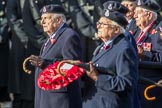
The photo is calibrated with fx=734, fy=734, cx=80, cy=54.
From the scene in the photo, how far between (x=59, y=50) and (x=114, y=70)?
1.10 metres

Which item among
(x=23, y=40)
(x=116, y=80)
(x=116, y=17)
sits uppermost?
(x=116, y=17)

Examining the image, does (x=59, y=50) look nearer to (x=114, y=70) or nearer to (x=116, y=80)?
(x=114, y=70)

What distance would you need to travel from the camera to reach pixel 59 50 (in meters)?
7.26

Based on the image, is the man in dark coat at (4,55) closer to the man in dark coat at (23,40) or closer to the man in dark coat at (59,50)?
the man in dark coat at (23,40)

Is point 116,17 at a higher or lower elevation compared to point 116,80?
higher

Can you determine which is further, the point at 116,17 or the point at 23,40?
the point at 23,40

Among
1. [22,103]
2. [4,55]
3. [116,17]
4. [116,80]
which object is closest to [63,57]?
[116,17]

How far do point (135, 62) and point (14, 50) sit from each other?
480cm

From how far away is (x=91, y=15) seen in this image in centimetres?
1097

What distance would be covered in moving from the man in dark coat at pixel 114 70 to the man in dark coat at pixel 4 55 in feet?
14.3

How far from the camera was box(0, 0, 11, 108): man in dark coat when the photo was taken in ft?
35.3

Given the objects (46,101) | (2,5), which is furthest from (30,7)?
(46,101)

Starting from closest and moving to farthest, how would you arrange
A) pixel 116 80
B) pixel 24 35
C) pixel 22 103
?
pixel 116 80
pixel 24 35
pixel 22 103

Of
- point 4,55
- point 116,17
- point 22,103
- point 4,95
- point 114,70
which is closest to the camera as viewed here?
point 114,70
